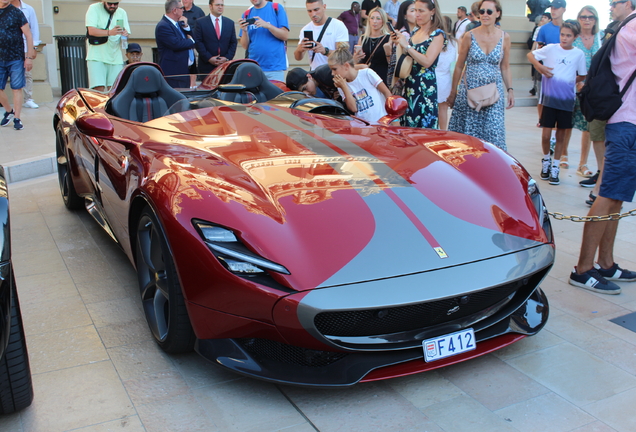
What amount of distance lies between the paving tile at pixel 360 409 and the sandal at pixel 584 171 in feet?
15.5

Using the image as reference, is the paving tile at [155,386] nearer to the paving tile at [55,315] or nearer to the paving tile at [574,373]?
the paving tile at [55,315]

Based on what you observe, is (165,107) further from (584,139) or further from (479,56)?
(584,139)

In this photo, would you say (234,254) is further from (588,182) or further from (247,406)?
(588,182)

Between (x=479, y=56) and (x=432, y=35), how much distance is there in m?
0.46

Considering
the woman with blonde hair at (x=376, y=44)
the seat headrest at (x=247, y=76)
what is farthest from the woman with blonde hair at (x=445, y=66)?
the seat headrest at (x=247, y=76)

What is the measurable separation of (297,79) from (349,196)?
7.99ft

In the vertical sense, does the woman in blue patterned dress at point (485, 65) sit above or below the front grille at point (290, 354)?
above

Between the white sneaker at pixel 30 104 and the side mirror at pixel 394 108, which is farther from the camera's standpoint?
the white sneaker at pixel 30 104

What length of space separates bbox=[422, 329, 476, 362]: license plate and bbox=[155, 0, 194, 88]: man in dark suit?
579 cm

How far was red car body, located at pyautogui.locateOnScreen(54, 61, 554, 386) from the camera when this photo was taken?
2.30 metres

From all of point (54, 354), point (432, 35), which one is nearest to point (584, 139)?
point (432, 35)

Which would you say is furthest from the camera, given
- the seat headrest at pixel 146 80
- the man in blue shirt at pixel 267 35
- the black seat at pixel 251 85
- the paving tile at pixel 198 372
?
the man in blue shirt at pixel 267 35

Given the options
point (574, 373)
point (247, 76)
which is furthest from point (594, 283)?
point (247, 76)

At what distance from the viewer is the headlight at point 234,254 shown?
7.59ft
